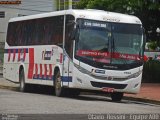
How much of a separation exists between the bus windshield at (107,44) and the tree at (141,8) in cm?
1205

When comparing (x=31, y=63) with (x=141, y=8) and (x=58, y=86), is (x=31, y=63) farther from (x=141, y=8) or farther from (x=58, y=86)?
(x=141, y=8)

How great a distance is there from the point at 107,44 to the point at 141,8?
44.2ft

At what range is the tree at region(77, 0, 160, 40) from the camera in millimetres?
35406

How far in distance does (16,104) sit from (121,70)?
5960mm

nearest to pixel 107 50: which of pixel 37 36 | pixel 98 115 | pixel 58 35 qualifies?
pixel 58 35

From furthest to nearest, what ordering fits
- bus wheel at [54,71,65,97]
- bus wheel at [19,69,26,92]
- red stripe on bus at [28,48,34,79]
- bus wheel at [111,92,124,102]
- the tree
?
the tree, bus wheel at [19,69,26,92], red stripe on bus at [28,48,34,79], bus wheel at [111,92,124,102], bus wheel at [54,71,65,97]

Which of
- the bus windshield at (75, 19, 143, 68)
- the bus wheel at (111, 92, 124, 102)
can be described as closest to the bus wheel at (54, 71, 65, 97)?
the bus windshield at (75, 19, 143, 68)

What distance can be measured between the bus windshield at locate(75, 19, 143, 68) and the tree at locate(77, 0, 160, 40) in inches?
474

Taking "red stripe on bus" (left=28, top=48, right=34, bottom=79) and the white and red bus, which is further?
"red stripe on bus" (left=28, top=48, right=34, bottom=79)

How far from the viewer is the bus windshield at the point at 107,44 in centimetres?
2286

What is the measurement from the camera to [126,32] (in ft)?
76.8

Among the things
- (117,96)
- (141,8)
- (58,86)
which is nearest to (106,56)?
(117,96)

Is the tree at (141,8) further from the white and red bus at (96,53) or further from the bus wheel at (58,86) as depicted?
the bus wheel at (58,86)

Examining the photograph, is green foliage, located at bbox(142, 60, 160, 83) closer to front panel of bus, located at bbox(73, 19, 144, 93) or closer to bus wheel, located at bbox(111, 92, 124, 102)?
bus wheel, located at bbox(111, 92, 124, 102)
